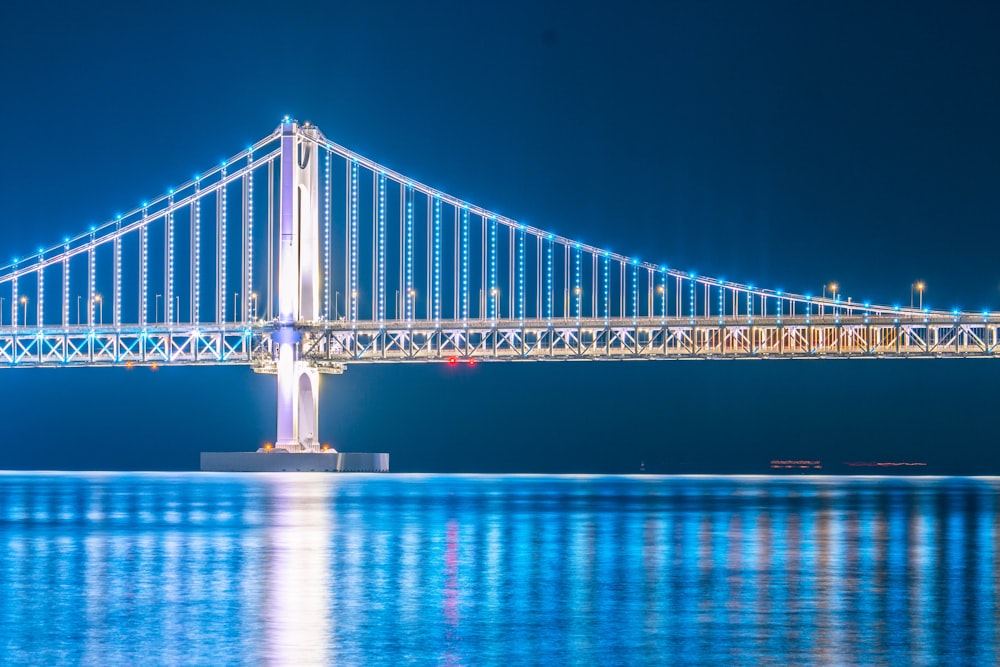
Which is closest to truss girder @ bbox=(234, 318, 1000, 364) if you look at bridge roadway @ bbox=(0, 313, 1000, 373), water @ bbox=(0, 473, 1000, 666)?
bridge roadway @ bbox=(0, 313, 1000, 373)

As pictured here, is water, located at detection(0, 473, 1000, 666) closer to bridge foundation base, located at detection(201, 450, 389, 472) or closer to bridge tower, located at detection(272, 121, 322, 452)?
bridge foundation base, located at detection(201, 450, 389, 472)

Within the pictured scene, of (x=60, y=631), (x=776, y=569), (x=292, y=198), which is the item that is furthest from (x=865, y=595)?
(x=292, y=198)

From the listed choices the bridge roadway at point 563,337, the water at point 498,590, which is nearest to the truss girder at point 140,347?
the bridge roadway at point 563,337

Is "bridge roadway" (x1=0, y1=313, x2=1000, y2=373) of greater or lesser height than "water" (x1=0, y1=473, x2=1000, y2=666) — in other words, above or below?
above

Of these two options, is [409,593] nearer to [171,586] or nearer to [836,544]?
[171,586]

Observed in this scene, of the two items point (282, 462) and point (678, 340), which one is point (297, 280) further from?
point (678, 340)

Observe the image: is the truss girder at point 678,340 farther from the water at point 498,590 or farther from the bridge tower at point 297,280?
the water at point 498,590
